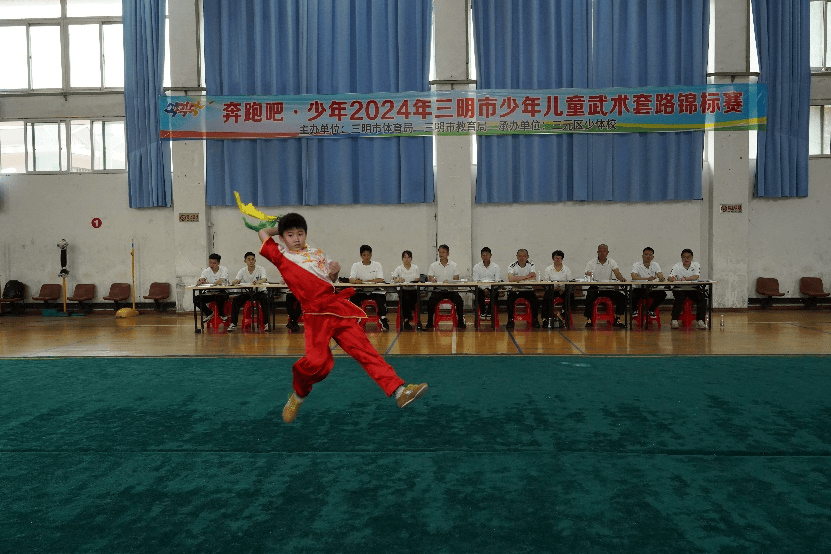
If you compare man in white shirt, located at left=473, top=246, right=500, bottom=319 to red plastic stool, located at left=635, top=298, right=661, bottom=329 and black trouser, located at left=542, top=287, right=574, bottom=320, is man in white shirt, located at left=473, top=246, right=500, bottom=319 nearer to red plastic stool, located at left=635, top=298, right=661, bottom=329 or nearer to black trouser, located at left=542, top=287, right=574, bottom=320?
black trouser, located at left=542, top=287, right=574, bottom=320

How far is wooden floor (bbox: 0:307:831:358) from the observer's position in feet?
22.3

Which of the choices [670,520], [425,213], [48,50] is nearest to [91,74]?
[48,50]

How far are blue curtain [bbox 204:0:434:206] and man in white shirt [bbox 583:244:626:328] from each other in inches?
135

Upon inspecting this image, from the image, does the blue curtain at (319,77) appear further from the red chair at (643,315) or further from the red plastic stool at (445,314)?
the red chair at (643,315)

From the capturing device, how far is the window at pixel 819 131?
37.3ft

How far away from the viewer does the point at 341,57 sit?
37.1 feet

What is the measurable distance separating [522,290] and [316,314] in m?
5.73

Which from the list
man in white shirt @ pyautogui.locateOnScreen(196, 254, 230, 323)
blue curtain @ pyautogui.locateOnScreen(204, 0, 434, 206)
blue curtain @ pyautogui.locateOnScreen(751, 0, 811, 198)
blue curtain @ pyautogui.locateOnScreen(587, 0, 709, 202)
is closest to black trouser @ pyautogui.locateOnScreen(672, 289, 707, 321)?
blue curtain @ pyautogui.locateOnScreen(587, 0, 709, 202)

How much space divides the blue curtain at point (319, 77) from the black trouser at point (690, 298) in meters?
4.58

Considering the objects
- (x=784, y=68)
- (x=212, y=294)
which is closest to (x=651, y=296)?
(x=784, y=68)

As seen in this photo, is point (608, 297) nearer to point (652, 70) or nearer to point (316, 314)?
point (652, 70)

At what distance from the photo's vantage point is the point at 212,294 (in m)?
9.27

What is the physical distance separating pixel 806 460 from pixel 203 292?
314 inches

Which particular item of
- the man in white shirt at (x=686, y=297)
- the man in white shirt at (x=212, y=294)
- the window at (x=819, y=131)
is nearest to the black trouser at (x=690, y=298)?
the man in white shirt at (x=686, y=297)
